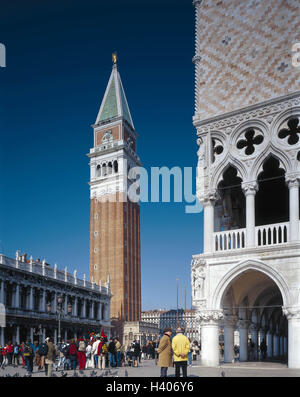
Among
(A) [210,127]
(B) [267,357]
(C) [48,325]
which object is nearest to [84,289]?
(C) [48,325]

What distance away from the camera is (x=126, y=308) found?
7300 centimetres

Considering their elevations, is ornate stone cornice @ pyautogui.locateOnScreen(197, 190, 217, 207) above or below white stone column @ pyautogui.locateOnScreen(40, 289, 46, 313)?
above

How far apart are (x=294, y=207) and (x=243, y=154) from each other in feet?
9.32

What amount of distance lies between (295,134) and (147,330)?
204ft

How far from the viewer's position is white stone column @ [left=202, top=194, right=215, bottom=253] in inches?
778

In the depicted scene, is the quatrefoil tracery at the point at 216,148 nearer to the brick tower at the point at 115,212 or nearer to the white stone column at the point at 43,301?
the white stone column at the point at 43,301

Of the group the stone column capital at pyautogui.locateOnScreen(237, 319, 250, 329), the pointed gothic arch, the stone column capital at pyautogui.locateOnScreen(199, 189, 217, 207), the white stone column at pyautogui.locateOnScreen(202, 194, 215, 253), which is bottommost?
the stone column capital at pyautogui.locateOnScreen(237, 319, 250, 329)

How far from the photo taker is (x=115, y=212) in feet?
243

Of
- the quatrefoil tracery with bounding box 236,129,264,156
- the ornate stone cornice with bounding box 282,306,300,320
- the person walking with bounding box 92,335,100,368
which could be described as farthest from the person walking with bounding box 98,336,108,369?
the quatrefoil tracery with bounding box 236,129,264,156

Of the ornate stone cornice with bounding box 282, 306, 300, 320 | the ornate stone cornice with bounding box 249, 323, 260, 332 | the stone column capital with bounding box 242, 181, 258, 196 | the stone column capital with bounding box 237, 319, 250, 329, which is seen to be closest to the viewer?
the ornate stone cornice with bounding box 282, 306, 300, 320

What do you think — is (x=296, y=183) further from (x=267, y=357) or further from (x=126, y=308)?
(x=126, y=308)

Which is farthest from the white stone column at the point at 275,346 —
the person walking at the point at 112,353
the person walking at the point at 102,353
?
the person walking at the point at 102,353

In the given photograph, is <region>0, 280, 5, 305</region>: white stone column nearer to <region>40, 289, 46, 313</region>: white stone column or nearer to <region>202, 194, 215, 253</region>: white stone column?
<region>40, 289, 46, 313</region>: white stone column

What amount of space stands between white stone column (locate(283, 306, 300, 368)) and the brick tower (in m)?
53.3
